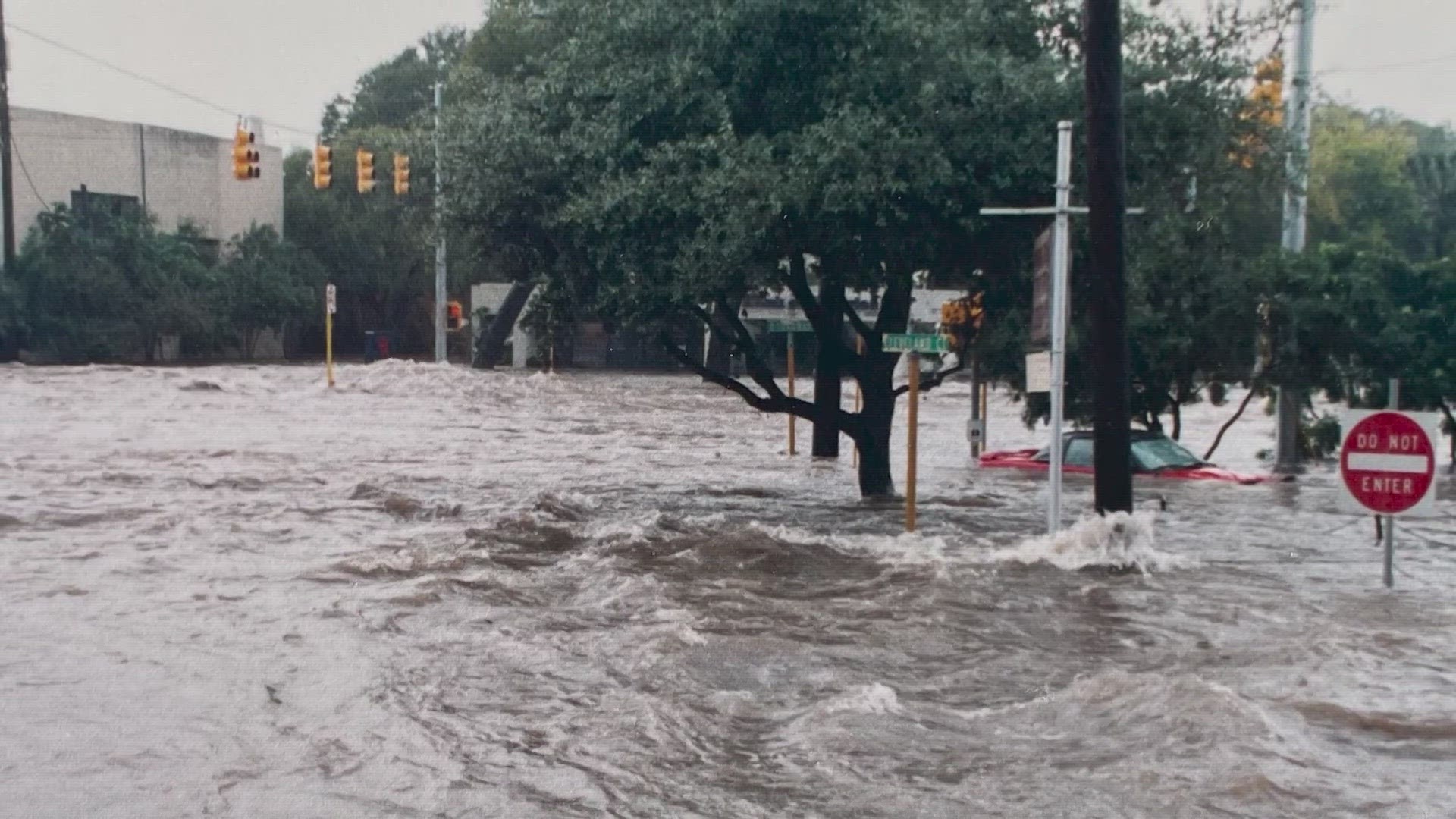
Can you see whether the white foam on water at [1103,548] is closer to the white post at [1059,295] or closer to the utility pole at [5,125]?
the white post at [1059,295]

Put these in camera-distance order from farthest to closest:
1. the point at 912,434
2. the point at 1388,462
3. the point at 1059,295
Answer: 1. the point at 912,434
2. the point at 1059,295
3. the point at 1388,462

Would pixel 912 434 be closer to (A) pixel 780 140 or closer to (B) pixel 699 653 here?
(A) pixel 780 140

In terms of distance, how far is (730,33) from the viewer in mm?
14883

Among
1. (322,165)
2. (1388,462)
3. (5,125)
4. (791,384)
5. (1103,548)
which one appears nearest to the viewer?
(1388,462)

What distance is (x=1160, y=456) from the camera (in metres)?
20.7

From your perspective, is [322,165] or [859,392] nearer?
[859,392]

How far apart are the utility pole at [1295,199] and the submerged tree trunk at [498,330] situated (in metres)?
31.7

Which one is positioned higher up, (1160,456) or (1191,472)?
(1160,456)

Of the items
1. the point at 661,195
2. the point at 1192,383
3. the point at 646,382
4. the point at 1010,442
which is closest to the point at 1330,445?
the point at 1192,383

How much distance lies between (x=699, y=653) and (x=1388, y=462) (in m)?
4.98

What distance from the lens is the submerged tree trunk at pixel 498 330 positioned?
52000 millimetres

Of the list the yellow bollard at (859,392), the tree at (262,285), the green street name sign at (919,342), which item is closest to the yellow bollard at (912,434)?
the green street name sign at (919,342)

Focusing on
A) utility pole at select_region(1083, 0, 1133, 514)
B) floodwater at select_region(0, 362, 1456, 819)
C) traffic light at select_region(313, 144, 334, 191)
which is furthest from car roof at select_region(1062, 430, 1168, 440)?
traffic light at select_region(313, 144, 334, 191)

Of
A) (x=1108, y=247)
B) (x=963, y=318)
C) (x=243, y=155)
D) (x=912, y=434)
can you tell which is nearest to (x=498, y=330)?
(x=243, y=155)
